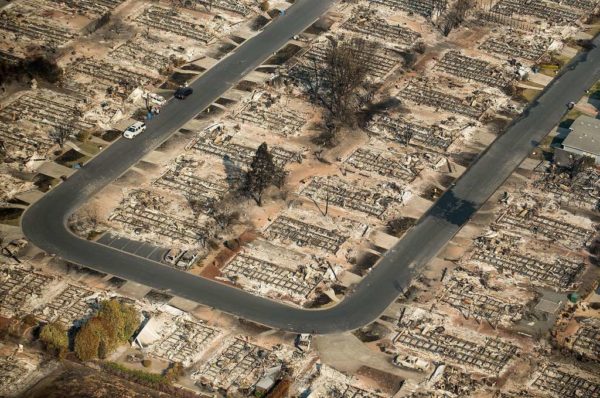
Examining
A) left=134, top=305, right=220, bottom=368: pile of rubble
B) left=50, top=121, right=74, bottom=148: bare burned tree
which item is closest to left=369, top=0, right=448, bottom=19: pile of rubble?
left=50, top=121, right=74, bottom=148: bare burned tree

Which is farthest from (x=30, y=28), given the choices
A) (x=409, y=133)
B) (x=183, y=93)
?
(x=409, y=133)

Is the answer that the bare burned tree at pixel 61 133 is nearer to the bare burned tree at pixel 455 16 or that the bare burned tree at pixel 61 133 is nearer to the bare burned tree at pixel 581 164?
the bare burned tree at pixel 455 16

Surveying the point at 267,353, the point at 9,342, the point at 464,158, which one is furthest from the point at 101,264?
the point at 464,158

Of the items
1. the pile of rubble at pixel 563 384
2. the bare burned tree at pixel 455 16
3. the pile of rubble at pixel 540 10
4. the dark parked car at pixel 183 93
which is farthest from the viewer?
the pile of rubble at pixel 540 10

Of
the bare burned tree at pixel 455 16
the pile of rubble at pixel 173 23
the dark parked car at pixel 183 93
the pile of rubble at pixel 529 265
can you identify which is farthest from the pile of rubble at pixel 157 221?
the bare burned tree at pixel 455 16

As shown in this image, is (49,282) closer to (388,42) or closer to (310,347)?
(310,347)
